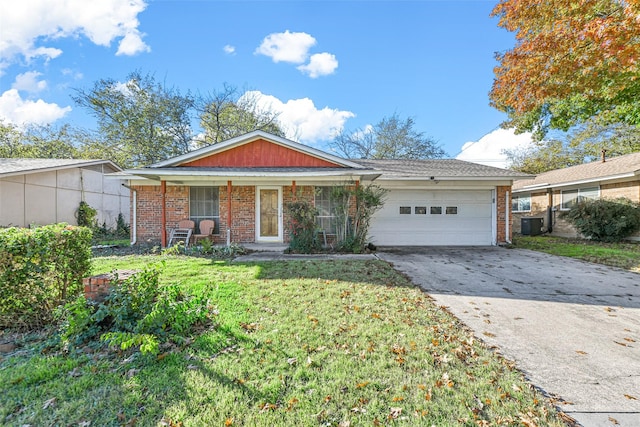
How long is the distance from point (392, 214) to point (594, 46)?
7.29 meters

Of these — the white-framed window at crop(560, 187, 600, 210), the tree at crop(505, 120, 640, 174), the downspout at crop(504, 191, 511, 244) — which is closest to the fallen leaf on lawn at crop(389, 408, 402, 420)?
the downspout at crop(504, 191, 511, 244)

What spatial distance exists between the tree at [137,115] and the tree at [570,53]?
2279cm

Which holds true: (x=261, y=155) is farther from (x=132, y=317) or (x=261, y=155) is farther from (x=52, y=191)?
(x=52, y=191)

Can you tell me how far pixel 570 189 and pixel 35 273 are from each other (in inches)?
805

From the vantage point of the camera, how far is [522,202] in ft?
61.1

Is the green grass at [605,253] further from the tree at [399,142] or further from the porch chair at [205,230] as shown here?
Answer: the tree at [399,142]

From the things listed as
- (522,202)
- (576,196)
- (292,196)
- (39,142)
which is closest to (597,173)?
(576,196)

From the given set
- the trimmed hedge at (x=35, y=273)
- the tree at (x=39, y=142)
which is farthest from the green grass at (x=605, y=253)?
the tree at (x=39, y=142)

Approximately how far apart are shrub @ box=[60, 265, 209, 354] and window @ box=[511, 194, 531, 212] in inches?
774

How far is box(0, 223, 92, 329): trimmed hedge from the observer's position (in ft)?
11.6

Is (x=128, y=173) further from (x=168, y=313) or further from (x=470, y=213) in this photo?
(x=470, y=213)

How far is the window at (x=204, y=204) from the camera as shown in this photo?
11203mm

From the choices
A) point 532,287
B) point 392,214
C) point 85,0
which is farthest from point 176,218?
point 532,287

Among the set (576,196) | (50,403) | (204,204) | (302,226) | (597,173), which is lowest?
(50,403)
